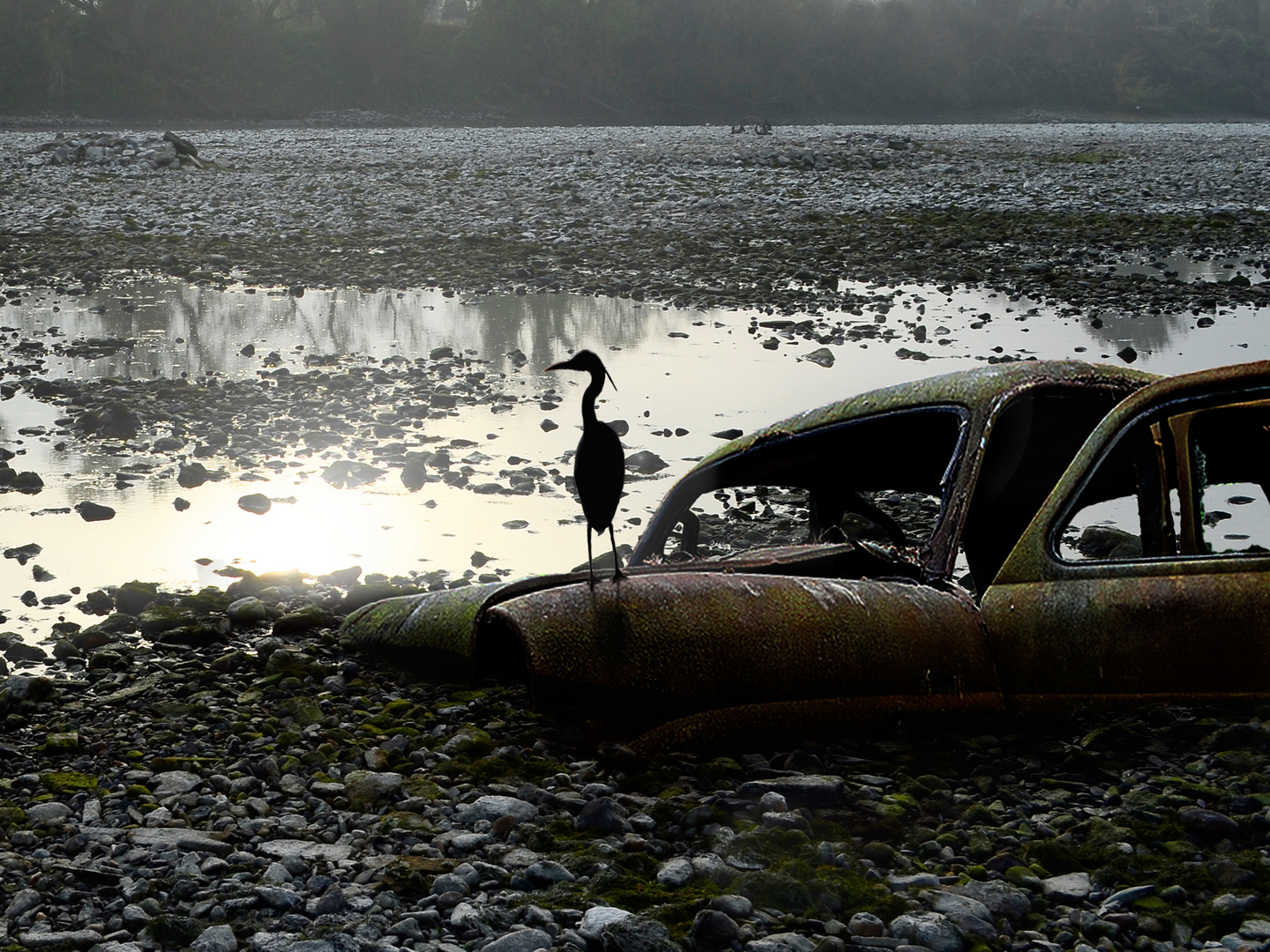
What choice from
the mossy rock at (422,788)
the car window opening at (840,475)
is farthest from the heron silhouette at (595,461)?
the car window opening at (840,475)

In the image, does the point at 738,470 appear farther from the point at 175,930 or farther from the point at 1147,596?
the point at 175,930

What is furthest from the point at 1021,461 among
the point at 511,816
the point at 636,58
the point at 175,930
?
the point at 636,58

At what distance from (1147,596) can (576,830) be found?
7.31ft

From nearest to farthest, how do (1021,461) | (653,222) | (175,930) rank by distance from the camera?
(175,930) < (1021,461) < (653,222)

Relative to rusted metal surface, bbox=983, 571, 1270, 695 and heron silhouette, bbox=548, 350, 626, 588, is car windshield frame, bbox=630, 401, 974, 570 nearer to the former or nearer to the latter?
rusted metal surface, bbox=983, 571, 1270, 695

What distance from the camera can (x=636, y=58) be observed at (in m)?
93.3

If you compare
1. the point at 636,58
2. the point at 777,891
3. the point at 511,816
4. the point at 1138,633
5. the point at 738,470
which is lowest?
the point at 777,891

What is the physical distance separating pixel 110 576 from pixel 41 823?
3.17 meters

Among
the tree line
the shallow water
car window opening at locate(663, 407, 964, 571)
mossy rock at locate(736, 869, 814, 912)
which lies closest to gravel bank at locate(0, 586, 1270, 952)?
mossy rock at locate(736, 869, 814, 912)

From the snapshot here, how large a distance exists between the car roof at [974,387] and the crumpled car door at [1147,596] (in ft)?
2.03

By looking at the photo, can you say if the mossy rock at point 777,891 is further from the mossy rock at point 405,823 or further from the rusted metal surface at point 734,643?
the mossy rock at point 405,823

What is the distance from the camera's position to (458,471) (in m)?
9.23

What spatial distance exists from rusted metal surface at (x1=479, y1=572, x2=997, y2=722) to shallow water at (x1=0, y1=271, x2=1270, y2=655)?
2.75 metres

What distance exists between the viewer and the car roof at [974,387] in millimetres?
5668
